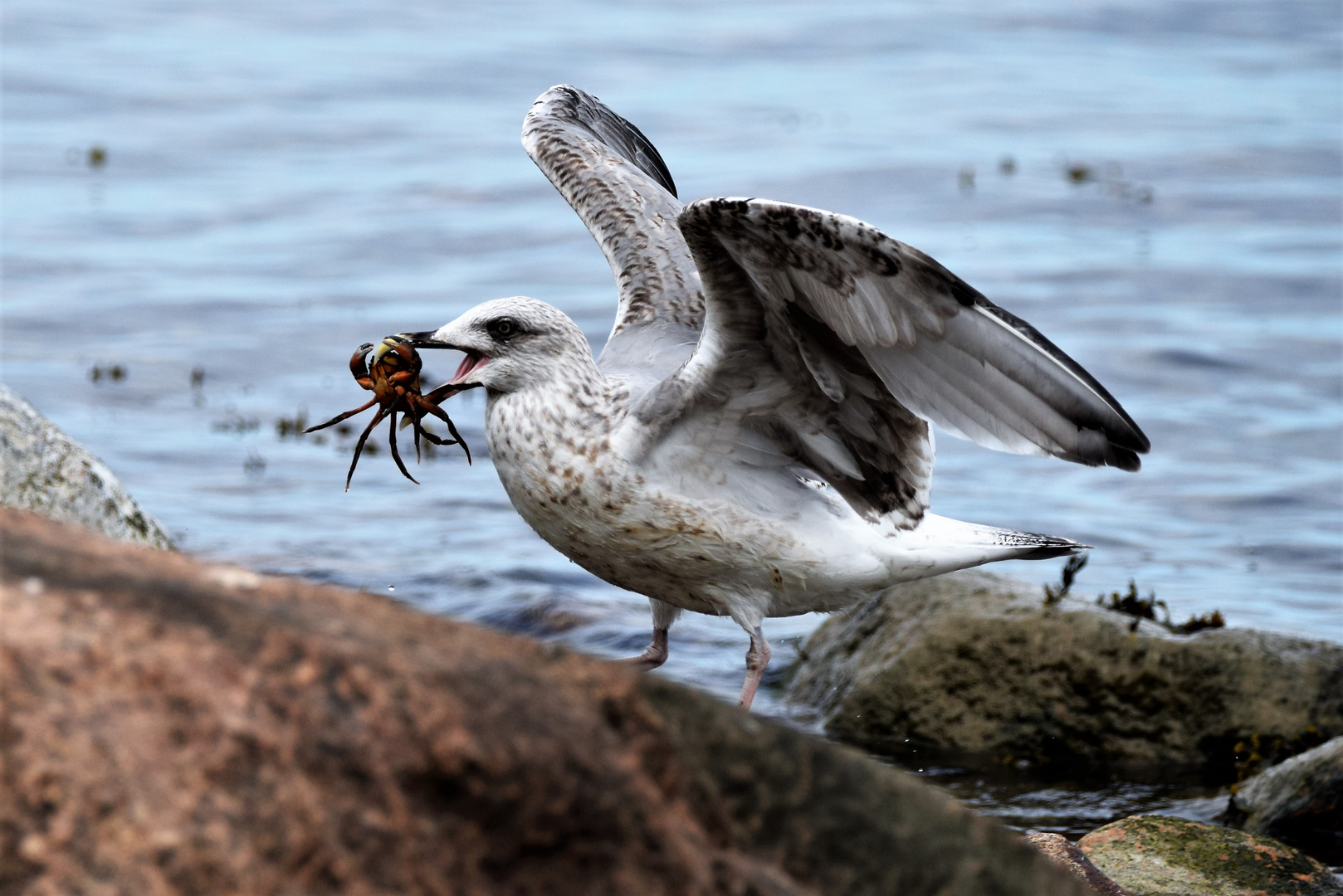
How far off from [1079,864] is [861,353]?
155 centimetres

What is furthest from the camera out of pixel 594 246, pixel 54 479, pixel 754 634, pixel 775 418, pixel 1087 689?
pixel 594 246

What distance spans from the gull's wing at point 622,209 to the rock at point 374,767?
11.6 feet

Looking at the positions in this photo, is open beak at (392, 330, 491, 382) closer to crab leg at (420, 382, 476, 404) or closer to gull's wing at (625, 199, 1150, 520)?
crab leg at (420, 382, 476, 404)

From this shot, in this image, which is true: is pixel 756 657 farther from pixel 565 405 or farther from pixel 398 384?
pixel 398 384

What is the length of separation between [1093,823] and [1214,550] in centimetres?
359

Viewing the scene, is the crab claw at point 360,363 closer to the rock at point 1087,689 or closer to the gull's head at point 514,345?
the gull's head at point 514,345

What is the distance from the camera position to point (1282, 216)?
15.6m

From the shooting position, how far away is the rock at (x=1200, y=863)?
4.57 metres

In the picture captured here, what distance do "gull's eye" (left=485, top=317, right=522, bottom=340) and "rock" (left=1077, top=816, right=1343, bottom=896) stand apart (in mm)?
2263

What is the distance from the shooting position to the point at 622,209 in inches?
253

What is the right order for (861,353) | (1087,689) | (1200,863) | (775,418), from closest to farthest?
(1200,863) < (861,353) < (775,418) < (1087,689)

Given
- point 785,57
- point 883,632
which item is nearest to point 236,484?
point 883,632

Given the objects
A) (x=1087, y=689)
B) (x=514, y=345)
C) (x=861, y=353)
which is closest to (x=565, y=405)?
(x=514, y=345)

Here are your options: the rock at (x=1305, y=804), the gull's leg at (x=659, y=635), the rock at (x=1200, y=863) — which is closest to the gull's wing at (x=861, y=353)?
the gull's leg at (x=659, y=635)
